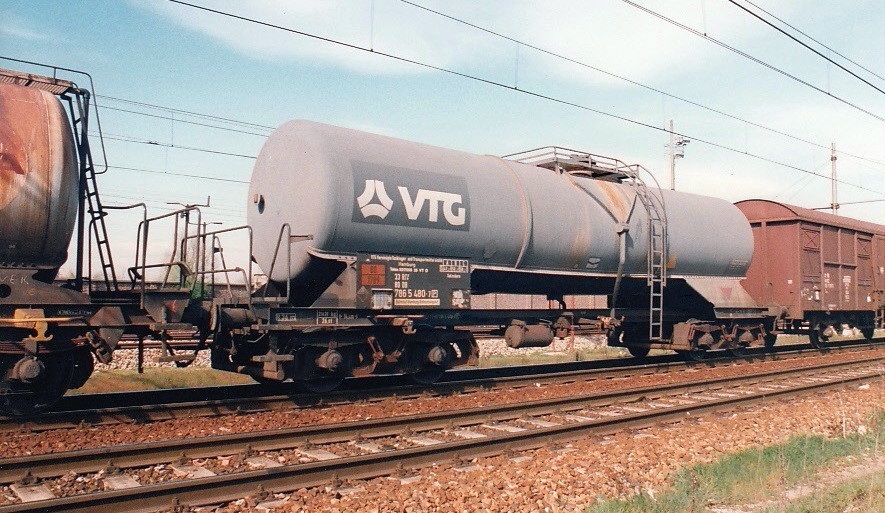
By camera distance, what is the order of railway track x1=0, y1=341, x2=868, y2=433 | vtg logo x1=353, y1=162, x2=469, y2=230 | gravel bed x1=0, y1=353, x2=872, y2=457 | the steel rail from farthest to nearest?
vtg logo x1=353, y1=162, x2=469, y2=230, railway track x1=0, y1=341, x2=868, y2=433, gravel bed x1=0, y1=353, x2=872, y2=457, the steel rail

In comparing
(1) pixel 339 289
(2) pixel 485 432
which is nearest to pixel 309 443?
(2) pixel 485 432

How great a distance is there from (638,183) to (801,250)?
648cm

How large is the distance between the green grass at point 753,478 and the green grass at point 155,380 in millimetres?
9445

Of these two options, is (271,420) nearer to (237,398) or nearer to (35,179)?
(237,398)

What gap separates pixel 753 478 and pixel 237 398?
7386 millimetres

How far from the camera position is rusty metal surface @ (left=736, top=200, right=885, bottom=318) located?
725 inches

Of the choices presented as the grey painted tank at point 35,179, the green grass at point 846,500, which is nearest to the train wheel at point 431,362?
the grey painted tank at point 35,179

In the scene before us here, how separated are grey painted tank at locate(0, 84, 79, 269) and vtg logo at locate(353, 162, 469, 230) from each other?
12.5ft

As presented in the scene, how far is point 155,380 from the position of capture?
13672mm

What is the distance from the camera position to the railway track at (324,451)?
238 inches

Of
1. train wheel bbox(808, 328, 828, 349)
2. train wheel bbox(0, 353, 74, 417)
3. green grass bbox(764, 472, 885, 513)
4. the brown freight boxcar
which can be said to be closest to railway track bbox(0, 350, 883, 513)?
train wheel bbox(0, 353, 74, 417)

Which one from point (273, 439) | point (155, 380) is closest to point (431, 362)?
point (273, 439)

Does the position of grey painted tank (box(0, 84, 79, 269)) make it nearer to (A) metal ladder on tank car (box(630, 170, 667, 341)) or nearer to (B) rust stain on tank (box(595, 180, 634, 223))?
(B) rust stain on tank (box(595, 180, 634, 223))

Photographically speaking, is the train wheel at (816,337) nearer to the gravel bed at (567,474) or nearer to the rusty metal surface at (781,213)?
the rusty metal surface at (781,213)
